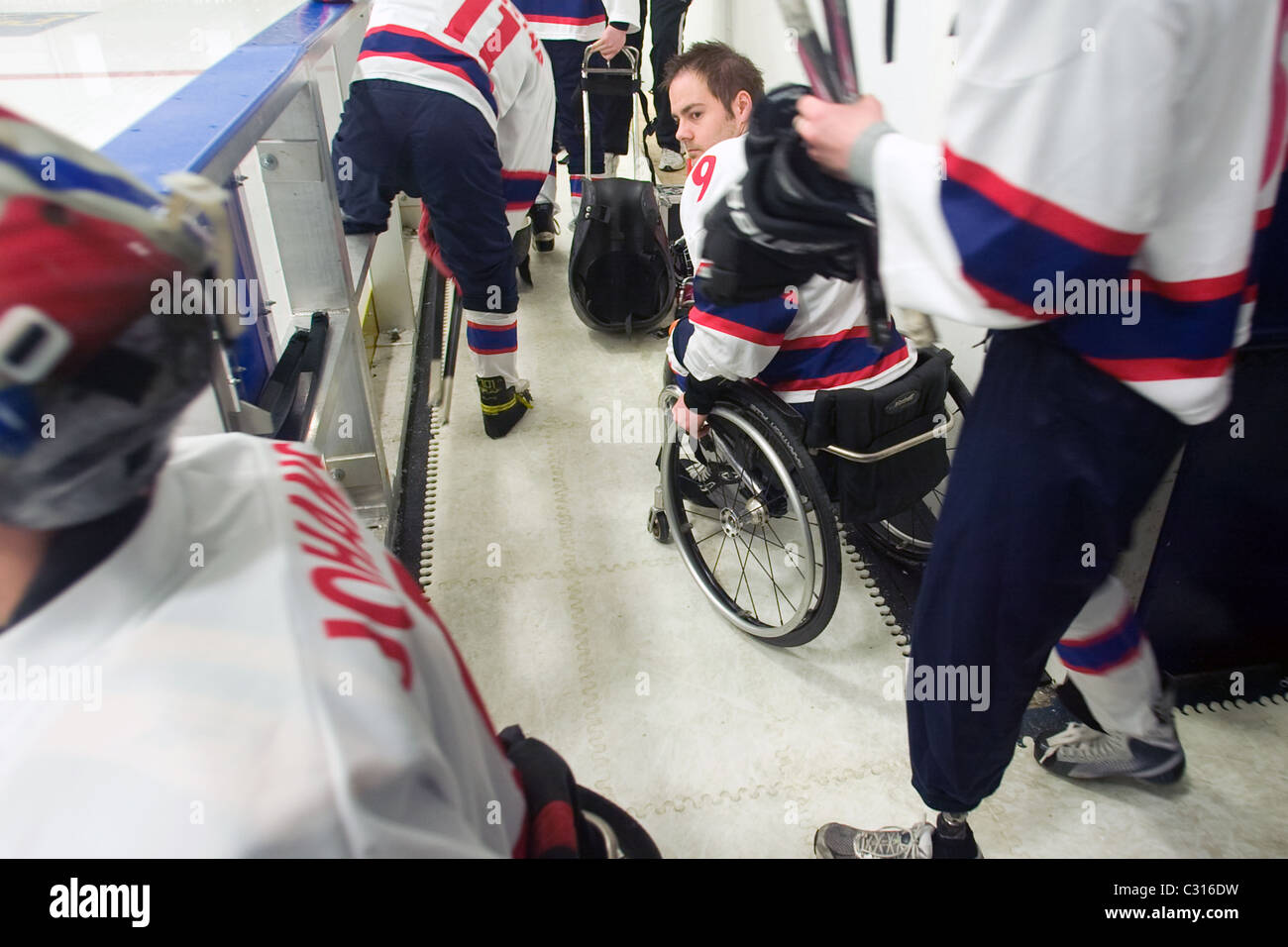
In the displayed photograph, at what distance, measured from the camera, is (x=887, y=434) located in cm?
161

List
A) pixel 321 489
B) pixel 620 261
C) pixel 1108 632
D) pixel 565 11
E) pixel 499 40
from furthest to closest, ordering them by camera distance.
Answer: pixel 565 11, pixel 620 261, pixel 499 40, pixel 1108 632, pixel 321 489

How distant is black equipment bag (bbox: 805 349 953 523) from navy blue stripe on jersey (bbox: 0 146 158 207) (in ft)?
4.15

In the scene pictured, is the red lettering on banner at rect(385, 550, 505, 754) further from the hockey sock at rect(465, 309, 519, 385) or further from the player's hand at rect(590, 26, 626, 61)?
the player's hand at rect(590, 26, 626, 61)

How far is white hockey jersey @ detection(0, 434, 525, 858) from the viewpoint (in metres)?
0.39

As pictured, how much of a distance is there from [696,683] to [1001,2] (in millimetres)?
1431

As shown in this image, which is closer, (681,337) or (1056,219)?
(1056,219)

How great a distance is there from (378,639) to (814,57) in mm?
936

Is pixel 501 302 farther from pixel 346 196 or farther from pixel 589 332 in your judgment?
pixel 589 332

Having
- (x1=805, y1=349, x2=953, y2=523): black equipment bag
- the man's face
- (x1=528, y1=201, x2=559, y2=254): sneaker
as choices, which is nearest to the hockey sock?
the man's face

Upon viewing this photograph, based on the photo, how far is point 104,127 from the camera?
47.1 inches

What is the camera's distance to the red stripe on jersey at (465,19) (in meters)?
2.19

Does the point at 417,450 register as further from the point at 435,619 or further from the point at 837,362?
the point at 435,619

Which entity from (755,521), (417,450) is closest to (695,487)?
(755,521)
